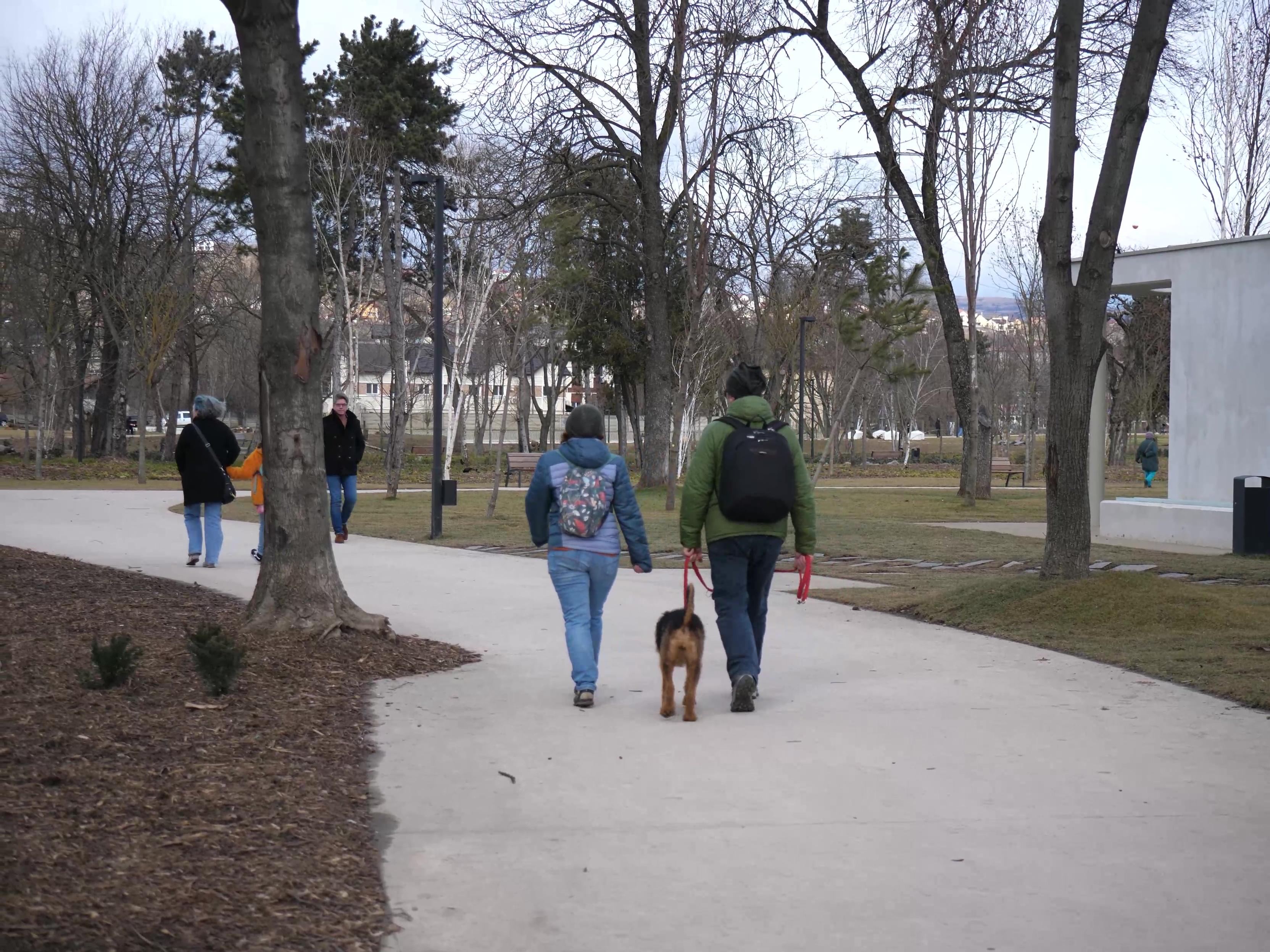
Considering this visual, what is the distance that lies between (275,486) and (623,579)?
5.29 m

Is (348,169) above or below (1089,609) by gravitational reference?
above

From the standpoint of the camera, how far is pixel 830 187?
3017 centimetres

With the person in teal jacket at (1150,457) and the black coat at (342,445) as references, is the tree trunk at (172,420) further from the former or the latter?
the black coat at (342,445)

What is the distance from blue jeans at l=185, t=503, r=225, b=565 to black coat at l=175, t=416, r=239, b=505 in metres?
0.24

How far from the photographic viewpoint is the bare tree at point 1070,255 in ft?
37.2

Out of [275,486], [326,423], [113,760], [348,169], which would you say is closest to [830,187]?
[348,169]

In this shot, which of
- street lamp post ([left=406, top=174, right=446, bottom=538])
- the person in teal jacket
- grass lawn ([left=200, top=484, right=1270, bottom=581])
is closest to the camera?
grass lawn ([left=200, top=484, right=1270, bottom=581])

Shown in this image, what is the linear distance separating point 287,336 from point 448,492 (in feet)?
35.4

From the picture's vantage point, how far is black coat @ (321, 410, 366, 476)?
1627 cm

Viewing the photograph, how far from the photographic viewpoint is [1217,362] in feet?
63.2

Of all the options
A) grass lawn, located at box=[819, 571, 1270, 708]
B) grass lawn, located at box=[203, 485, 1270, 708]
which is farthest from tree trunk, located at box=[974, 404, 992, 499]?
grass lawn, located at box=[819, 571, 1270, 708]

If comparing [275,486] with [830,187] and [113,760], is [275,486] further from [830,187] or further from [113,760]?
[830,187]

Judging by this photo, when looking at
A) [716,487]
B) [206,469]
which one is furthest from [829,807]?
[206,469]

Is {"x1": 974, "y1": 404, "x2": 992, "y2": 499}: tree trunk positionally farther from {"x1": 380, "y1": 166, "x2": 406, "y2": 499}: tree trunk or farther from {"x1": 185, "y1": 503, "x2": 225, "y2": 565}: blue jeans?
{"x1": 185, "y1": 503, "x2": 225, "y2": 565}: blue jeans
